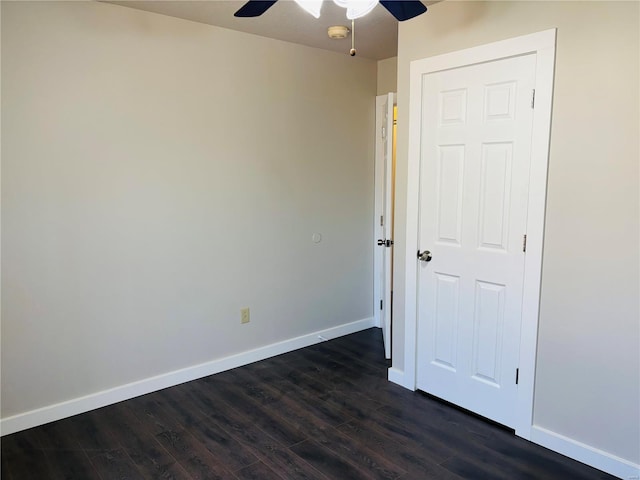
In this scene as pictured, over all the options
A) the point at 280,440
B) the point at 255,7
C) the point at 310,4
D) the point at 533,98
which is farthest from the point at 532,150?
the point at 280,440

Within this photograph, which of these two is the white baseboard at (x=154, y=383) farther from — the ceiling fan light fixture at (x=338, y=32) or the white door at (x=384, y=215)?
the ceiling fan light fixture at (x=338, y=32)

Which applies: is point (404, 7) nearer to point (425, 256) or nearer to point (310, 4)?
point (310, 4)

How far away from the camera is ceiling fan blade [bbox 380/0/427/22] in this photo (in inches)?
68.3

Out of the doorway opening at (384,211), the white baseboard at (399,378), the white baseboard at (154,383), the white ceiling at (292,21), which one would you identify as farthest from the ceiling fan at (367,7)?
the white baseboard at (154,383)

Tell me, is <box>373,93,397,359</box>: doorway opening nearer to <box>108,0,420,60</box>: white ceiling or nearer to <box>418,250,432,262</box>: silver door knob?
<box>108,0,420,60</box>: white ceiling

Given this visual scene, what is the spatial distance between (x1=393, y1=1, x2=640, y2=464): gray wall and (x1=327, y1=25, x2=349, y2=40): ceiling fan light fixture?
997 millimetres

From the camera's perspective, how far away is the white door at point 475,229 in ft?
7.97

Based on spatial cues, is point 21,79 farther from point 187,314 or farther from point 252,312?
point 252,312

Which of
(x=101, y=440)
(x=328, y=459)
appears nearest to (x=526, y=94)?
(x=328, y=459)

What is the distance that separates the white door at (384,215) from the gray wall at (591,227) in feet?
3.95

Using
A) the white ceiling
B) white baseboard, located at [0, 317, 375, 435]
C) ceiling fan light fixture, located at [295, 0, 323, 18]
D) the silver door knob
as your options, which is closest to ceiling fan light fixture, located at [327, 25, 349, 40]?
the white ceiling

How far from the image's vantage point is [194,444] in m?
2.49

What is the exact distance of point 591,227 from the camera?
7.13 ft

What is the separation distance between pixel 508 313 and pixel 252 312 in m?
1.87
